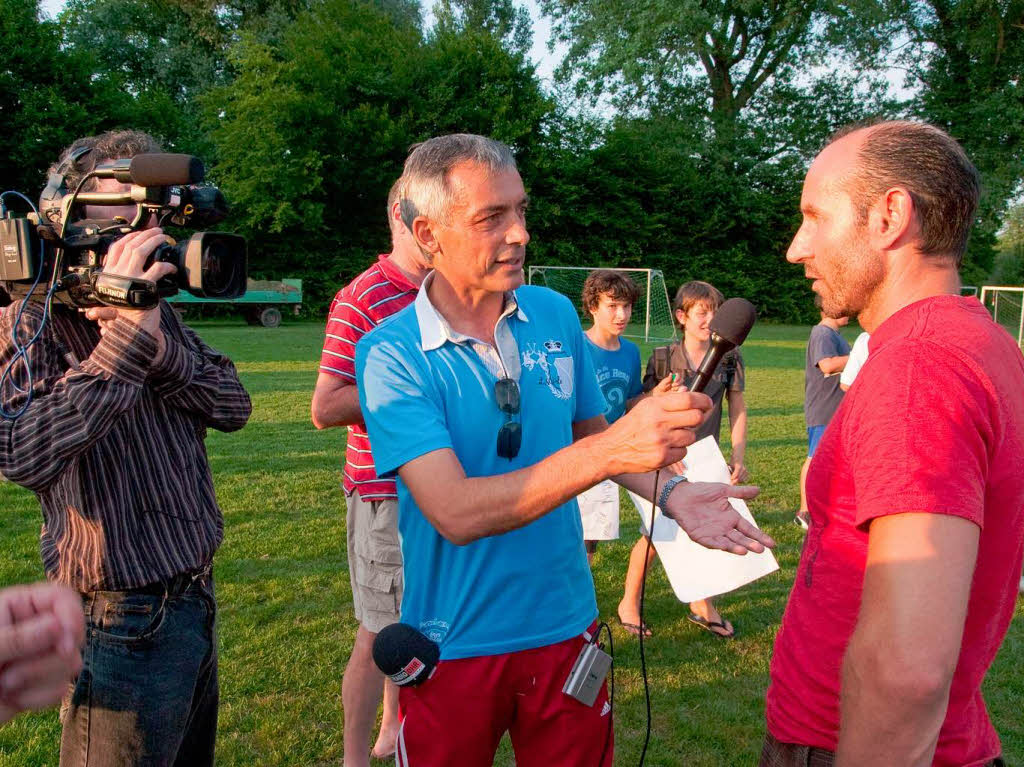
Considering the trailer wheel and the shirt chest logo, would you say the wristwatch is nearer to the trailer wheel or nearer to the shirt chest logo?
the shirt chest logo

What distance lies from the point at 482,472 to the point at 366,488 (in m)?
1.17

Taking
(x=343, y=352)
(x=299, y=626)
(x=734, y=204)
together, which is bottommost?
(x=299, y=626)

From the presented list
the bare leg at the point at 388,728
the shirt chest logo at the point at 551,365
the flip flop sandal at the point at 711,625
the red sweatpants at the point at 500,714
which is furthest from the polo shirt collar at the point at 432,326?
the flip flop sandal at the point at 711,625

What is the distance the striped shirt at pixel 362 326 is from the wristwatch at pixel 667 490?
114 centimetres

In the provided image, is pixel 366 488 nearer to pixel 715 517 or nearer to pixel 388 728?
pixel 388 728

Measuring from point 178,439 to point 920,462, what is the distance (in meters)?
1.86

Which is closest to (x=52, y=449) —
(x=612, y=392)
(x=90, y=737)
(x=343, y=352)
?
(x=90, y=737)

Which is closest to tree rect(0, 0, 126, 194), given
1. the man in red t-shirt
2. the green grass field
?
the green grass field

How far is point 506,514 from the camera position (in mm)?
1815

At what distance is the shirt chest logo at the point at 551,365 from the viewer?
89.8 inches

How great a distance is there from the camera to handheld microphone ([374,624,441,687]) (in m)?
2.04

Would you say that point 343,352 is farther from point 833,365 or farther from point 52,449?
point 833,365

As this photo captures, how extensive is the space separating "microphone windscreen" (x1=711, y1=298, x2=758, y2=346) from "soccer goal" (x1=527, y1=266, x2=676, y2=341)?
75.2ft

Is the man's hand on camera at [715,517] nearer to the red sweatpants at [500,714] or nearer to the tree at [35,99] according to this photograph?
the red sweatpants at [500,714]
